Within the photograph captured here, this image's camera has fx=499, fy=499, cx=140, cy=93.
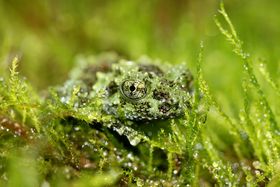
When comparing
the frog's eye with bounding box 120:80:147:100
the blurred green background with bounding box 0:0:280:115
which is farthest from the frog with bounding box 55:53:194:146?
the blurred green background with bounding box 0:0:280:115

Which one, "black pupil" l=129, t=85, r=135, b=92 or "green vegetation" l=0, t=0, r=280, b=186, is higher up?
"black pupil" l=129, t=85, r=135, b=92

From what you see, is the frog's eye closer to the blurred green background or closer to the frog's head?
the frog's head

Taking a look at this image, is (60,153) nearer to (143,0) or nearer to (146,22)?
(146,22)

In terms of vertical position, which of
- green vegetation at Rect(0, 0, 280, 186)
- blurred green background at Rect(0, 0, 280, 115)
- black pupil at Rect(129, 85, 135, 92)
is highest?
blurred green background at Rect(0, 0, 280, 115)

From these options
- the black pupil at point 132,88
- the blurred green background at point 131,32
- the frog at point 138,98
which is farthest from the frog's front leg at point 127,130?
the blurred green background at point 131,32

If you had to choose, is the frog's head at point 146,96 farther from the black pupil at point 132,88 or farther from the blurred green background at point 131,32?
the blurred green background at point 131,32

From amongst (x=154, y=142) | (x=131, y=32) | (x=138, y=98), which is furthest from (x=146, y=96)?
(x=131, y=32)

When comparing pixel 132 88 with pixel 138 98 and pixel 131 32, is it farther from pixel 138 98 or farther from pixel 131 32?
pixel 131 32

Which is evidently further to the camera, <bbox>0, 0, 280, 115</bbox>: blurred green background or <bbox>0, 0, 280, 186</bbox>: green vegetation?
<bbox>0, 0, 280, 115</bbox>: blurred green background
